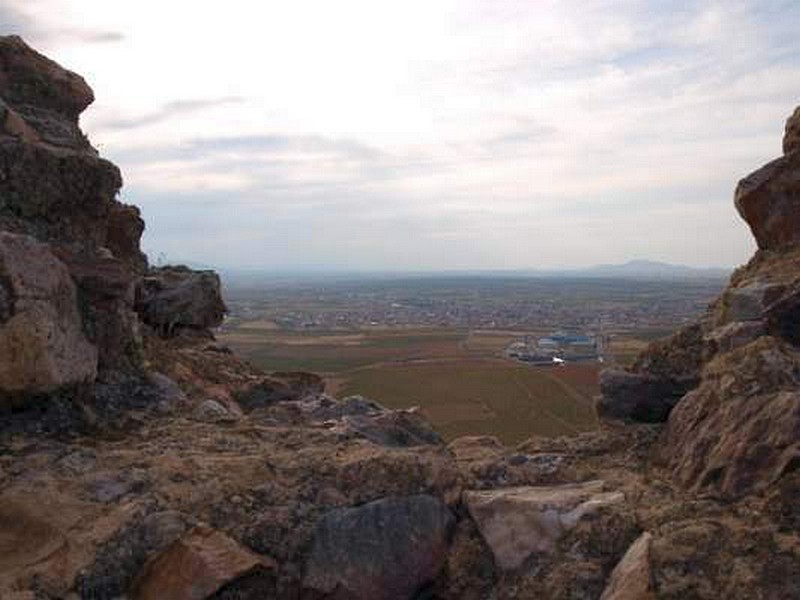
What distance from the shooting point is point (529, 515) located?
8.13m

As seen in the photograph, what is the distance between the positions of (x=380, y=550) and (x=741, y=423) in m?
3.75

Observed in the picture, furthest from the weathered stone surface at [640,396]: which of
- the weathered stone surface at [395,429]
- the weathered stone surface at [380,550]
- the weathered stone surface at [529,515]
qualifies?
the weathered stone surface at [380,550]

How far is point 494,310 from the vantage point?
16488 centimetres

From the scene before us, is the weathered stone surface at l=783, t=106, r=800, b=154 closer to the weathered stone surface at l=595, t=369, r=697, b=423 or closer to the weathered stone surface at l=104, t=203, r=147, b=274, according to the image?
the weathered stone surface at l=595, t=369, r=697, b=423

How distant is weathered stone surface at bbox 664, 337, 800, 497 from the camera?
7.71 meters

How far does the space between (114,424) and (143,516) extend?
9.66 ft

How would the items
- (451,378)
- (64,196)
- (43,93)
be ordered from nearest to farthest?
(64,196) < (43,93) < (451,378)

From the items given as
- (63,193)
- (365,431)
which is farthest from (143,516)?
(63,193)

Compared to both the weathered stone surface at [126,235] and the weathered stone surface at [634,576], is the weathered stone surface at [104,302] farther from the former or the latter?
the weathered stone surface at [634,576]

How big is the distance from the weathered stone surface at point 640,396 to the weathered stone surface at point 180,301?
9.88 metres

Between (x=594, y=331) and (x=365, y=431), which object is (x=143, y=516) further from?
(x=594, y=331)

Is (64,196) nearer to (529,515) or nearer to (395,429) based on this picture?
(395,429)

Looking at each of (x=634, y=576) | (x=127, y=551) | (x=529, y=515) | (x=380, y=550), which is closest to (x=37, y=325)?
(x=127, y=551)

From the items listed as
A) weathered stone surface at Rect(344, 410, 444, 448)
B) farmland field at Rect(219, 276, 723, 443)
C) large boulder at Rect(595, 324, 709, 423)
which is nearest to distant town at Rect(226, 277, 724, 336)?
farmland field at Rect(219, 276, 723, 443)
